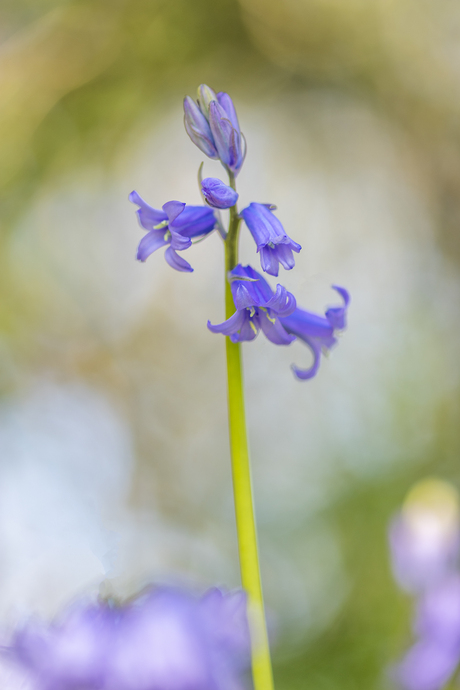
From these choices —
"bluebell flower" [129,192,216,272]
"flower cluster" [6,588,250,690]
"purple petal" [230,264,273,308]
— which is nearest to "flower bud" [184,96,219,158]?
"bluebell flower" [129,192,216,272]

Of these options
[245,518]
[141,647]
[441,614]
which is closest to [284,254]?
[245,518]

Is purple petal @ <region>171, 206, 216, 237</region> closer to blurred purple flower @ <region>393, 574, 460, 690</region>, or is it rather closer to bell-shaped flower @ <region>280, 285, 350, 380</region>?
bell-shaped flower @ <region>280, 285, 350, 380</region>

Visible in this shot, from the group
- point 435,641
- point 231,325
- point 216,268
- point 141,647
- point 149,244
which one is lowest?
point 141,647

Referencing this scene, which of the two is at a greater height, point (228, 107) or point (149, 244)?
point (228, 107)

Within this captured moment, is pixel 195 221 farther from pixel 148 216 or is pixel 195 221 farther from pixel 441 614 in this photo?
pixel 441 614

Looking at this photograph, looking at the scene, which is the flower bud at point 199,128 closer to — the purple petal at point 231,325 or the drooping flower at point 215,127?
the drooping flower at point 215,127
